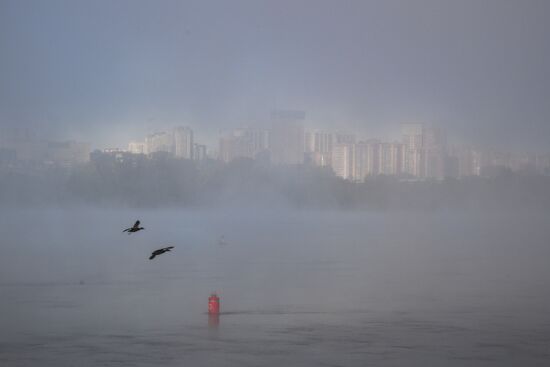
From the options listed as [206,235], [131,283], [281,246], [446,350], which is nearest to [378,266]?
[131,283]

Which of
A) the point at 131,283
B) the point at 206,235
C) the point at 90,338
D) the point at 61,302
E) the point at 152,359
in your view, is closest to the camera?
the point at 152,359

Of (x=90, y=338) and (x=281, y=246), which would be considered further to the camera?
(x=281, y=246)

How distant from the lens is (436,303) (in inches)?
933

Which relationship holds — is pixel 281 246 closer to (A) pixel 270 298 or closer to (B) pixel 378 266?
(B) pixel 378 266

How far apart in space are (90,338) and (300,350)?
4056 millimetres

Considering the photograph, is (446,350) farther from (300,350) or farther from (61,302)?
(61,302)

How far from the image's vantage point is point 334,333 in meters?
19.0

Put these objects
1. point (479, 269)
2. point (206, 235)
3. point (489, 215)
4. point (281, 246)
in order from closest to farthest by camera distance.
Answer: point (479, 269)
point (281, 246)
point (206, 235)
point (489, 215)

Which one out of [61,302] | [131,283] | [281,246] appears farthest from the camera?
[281,246]

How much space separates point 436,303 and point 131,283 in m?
9.67

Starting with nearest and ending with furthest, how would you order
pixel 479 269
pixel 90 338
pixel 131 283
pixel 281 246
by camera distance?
pixel 90 338 < pixel 131 283 < pixel 479 269 < pixel 281 246

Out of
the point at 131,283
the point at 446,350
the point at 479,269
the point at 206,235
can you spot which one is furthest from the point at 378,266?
the point at 206,235

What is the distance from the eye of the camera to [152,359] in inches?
649

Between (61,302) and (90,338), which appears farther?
(61,302)
